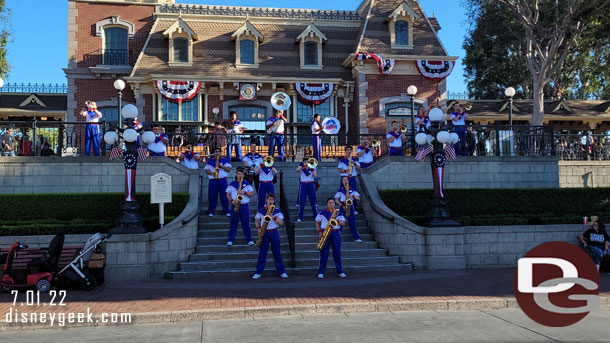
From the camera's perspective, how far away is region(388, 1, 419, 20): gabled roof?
2409 cm

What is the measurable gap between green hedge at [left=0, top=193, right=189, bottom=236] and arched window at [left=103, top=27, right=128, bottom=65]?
12678 mm

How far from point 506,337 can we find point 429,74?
61.9 ft

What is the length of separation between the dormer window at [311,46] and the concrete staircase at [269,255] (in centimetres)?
1272

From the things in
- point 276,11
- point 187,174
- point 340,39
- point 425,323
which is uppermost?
point 276,11

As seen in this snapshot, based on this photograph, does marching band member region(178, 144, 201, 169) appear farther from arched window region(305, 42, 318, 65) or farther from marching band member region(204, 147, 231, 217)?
arched window region(305, 42, 318, 65)

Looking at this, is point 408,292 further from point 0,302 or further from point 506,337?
point 0,302

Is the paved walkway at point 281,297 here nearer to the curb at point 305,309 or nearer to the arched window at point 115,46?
the curb at point 305,309

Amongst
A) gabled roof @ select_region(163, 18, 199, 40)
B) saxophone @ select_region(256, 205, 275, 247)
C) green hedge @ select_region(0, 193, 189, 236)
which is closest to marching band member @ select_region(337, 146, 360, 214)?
saxophone @ select_region(256, 205, 275, 247)

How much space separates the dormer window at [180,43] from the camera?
2287 centimetres

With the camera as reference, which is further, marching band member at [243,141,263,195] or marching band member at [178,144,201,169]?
marching band member at [178,144,201,169]

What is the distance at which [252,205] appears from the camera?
594 inches

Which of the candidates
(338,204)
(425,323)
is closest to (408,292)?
(425,323)

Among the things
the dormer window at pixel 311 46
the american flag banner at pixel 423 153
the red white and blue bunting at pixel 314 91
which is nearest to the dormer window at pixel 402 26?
the dormer window at pixel 311 46

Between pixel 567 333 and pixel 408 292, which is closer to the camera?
pixel 567 333
